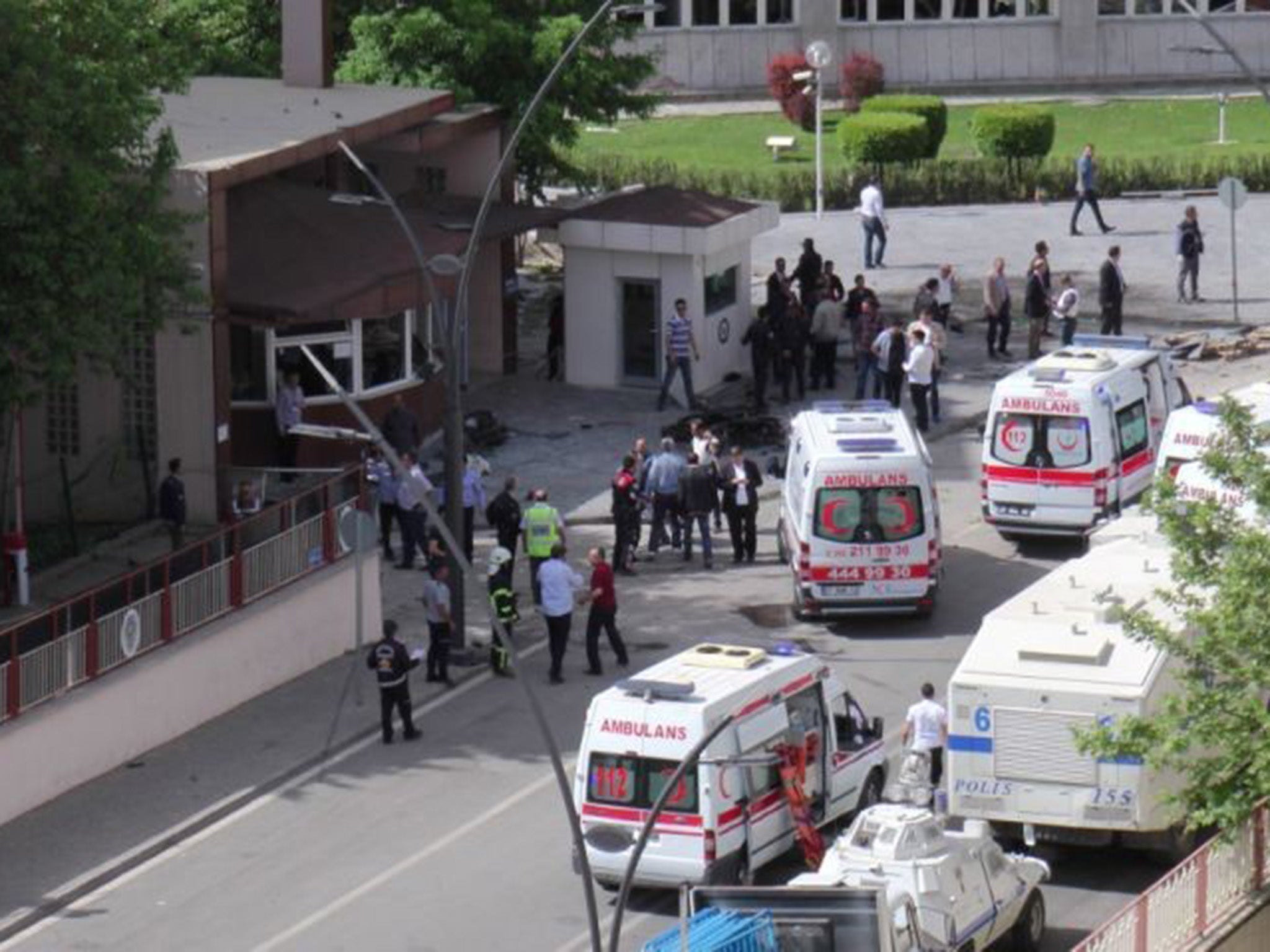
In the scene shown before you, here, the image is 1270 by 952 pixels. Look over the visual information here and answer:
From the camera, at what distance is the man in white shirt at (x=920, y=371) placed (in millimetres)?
42656

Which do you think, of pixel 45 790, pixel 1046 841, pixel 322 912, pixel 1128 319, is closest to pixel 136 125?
pixel 45 790

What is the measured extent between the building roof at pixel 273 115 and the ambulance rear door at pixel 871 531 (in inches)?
321

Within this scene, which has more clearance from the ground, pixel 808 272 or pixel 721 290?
pixel 808 272

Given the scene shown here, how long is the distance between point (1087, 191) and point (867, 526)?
2330cm

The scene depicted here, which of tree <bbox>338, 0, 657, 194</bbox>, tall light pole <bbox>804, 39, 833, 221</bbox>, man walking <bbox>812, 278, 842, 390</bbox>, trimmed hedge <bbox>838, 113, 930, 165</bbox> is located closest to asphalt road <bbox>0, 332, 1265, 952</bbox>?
man walking <bbox>812, 278, 842, 390</bbox>

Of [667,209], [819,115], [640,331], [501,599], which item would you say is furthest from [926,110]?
[501,599]

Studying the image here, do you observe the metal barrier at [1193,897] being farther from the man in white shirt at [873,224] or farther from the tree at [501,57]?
the man in white shirt at [873,224]

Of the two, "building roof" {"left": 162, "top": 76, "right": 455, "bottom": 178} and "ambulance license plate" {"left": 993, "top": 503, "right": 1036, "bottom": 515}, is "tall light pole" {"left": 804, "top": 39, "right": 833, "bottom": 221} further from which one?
"ambulance license plate" {"left": 993, "top": 503, "right": 1036, "bottom": 515}

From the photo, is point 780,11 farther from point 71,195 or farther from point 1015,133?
point 71,195

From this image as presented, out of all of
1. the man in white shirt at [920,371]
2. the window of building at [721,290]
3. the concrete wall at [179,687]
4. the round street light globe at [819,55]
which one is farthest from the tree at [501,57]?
the concrete wall at [179,687]

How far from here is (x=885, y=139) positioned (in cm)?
6262

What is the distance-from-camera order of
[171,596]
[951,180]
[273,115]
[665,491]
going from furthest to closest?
[951,180] < [273,115] < [665,491] < [171,596]

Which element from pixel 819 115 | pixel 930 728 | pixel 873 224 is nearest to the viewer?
pixel 930 728

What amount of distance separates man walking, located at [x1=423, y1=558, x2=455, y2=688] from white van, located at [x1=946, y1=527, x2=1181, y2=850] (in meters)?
7.20
